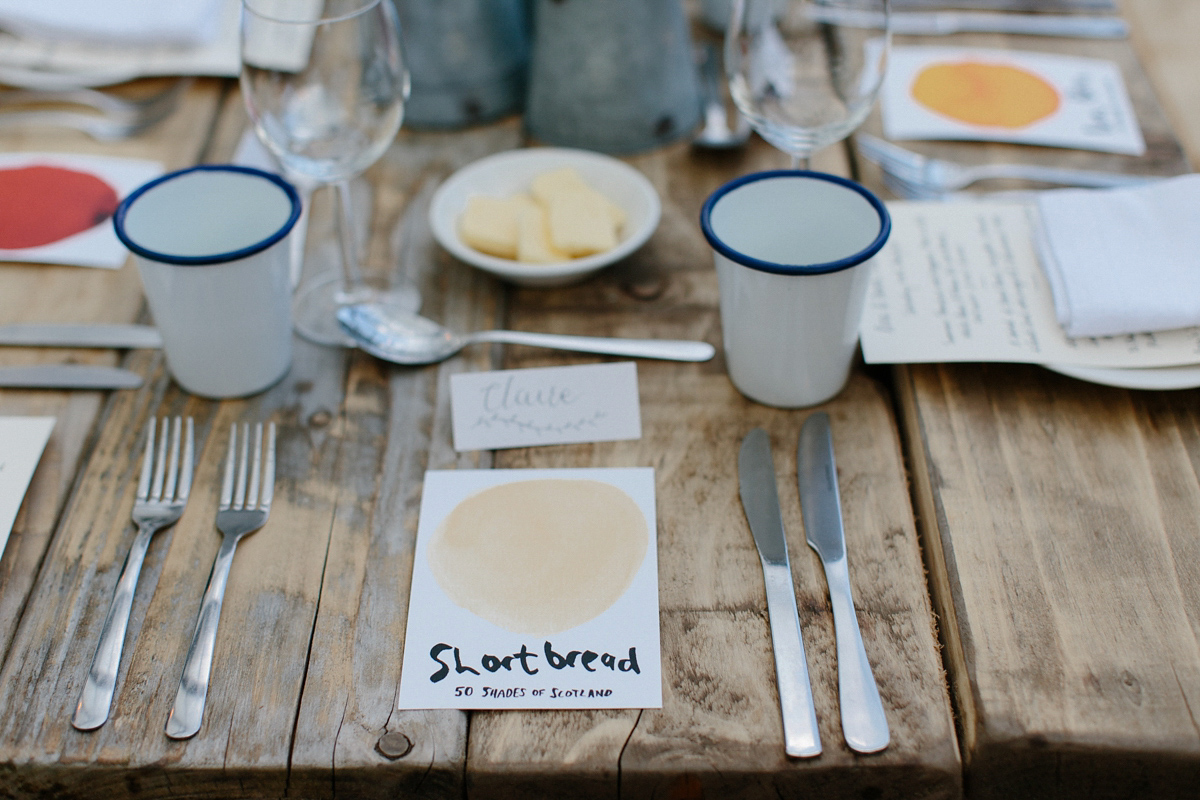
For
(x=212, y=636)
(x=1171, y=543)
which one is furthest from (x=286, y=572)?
(x=1171, y=543)

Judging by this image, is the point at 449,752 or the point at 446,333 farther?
the point at 446,333

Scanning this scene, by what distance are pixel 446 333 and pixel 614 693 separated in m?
0.35

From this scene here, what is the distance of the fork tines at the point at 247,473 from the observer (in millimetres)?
631

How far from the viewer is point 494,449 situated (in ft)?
2.21

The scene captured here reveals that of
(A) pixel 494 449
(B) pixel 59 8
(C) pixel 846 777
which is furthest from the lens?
(B) pixel 59 8

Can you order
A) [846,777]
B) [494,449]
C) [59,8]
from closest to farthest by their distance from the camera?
1. [846,777]
2. [494,449]
3. [59,8]

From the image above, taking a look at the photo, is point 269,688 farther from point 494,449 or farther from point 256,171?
point 256,171

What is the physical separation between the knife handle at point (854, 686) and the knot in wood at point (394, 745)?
0.77 ft

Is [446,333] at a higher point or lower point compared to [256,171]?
lower

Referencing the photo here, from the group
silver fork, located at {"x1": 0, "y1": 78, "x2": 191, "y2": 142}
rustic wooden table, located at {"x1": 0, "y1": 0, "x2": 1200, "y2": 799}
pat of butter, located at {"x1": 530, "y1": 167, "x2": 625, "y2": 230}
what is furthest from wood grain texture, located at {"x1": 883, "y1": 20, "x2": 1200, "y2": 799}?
silver fork, located at {"x1": 0, "y1": 78, "x2": 191, "y2": 142}

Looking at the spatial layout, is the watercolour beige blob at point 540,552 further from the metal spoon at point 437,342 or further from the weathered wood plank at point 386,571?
the metal spoon at point 437,342

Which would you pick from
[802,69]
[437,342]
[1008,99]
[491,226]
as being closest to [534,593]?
[437,342]

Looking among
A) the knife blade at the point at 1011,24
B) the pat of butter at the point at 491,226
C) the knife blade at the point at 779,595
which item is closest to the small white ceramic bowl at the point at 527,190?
the pat of butter at the point at 491,226

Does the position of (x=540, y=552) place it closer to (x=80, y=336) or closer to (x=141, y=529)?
(x=141, y=529)
